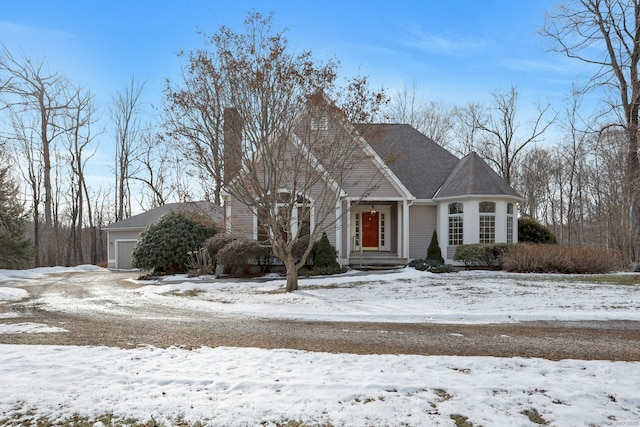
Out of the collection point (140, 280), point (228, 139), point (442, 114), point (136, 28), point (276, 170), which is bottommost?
point (140, 280)

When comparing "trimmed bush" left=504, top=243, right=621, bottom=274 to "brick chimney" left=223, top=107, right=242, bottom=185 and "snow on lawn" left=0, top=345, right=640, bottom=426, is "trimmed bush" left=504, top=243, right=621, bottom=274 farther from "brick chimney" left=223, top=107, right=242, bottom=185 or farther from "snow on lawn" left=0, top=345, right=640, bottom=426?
"snow on lawn" left=0, top=345, right=640, bottom=426

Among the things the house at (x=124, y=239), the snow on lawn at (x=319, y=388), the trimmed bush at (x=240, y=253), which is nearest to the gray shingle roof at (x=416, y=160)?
the trimmed bush at (x=240, y=253)

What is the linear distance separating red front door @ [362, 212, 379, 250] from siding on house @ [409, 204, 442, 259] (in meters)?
1.85

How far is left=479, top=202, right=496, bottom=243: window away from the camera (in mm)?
17828

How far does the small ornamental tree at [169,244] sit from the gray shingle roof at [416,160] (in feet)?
28.9

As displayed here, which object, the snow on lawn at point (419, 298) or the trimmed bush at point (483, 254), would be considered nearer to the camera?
the snow on lawn at point (419, 298)

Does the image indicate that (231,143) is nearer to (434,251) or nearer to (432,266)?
(432,266)

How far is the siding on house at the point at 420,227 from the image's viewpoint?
749 inches

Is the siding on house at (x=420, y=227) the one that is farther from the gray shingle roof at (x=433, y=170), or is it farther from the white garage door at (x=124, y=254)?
the white garage door at (x=124, y=254)

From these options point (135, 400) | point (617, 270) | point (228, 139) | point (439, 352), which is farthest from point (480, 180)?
point (135, 400)

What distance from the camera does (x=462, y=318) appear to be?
8.52 m

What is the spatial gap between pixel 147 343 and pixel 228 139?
6369 millimetres

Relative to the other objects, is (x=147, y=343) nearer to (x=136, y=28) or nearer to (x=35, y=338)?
(x=35, y=338)

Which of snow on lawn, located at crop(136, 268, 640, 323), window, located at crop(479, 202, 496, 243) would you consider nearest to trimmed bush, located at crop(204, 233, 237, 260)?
snow on lawn, located at crop(136, 268, 640, 323)
